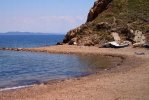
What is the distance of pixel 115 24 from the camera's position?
241ft

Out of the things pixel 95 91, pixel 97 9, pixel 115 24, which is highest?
pixel 97 9

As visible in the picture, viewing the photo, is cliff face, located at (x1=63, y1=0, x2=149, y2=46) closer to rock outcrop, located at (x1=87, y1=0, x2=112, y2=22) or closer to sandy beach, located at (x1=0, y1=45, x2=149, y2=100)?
rock outcrop, located at (x1=87, y1=0, x2=112, y2=22)

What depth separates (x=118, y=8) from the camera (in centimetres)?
8081

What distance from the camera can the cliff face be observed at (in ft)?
229

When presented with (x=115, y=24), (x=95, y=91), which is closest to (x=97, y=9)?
(x=115, y=24)

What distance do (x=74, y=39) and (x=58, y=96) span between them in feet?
174

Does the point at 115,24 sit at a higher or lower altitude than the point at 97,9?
lower

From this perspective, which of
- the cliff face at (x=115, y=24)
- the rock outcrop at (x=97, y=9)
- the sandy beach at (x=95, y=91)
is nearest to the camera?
the sandy beach at (x=95, y=91)

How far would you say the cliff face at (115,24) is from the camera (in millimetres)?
69750

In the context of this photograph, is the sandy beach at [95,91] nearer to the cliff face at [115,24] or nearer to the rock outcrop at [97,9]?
the cliff face at [115,24]

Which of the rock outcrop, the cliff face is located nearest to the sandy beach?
the cliff face

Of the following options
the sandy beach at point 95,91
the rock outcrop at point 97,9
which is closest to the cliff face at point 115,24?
the rock outcrop at point 97,9

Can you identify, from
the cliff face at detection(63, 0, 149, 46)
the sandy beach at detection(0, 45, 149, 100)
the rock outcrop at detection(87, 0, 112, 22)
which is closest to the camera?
the sandy beach at detection(0, 45, 149, 100)

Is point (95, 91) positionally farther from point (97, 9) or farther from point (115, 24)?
point (97, 9)
